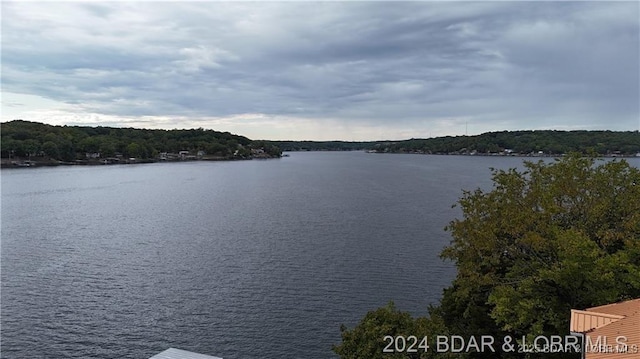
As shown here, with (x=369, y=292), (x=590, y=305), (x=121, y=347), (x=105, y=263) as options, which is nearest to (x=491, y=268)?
(x=590, y=305)

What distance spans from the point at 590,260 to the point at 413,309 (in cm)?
1733

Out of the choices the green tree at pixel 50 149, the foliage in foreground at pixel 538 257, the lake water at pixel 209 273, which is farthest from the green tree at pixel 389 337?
the green tree at pixel 50 149

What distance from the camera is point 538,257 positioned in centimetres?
2059

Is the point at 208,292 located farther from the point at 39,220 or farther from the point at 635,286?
the point at 39,220

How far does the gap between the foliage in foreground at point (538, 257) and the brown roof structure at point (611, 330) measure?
344cm

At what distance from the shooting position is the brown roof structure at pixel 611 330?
35.4 ft

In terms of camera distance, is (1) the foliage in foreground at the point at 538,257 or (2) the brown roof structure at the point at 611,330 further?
(1) the foliage in foreground at the point at 538,257

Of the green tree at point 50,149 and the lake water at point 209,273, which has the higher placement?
the green tree at point 50,149

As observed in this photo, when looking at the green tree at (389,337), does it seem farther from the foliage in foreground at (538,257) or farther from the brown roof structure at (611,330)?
the brown roof structure at (611,330)

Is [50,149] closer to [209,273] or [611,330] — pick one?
[209,273]

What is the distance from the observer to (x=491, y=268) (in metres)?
22.3

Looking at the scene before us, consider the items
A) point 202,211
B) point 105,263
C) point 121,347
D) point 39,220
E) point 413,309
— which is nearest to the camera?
point 121,347

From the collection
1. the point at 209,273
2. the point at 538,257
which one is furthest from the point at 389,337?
the point at 209,273

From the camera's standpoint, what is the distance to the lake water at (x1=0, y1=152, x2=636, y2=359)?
2945cm
